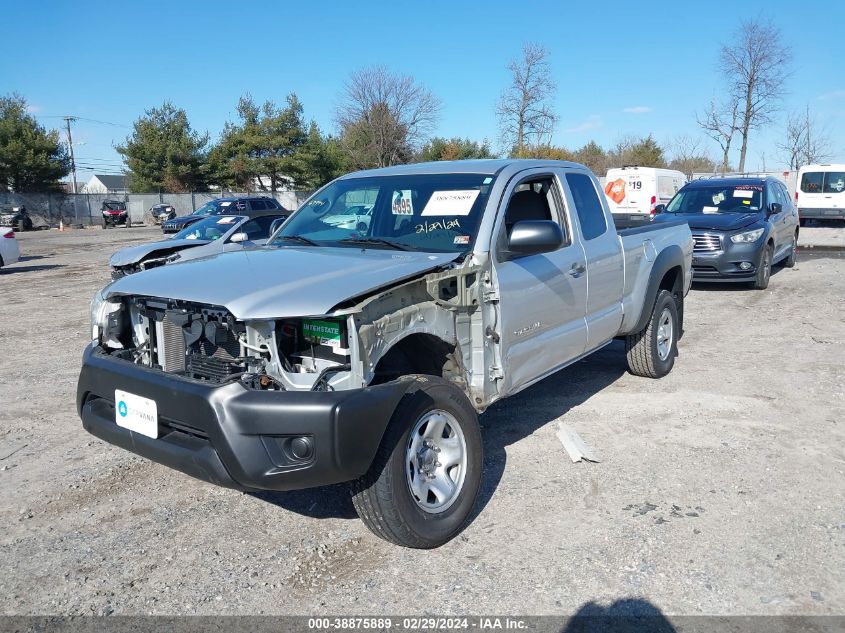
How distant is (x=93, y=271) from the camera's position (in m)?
16.9

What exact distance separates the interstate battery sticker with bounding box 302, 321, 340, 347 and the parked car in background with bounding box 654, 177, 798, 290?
8907 millimetres

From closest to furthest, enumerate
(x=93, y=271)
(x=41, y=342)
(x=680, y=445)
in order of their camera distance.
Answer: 1. (x=680, y=445)
2. (x=41, y=342)
3. (x=93, y=271)

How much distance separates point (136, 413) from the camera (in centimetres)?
341

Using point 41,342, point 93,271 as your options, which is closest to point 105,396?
point 41,342

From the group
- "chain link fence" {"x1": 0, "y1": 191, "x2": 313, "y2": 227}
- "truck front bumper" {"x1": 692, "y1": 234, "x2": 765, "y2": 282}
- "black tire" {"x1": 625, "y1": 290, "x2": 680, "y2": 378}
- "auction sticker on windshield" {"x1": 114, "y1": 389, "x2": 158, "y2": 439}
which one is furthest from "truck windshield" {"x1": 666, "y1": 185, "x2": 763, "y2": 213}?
"chain link fence" {"x1": 0, "y1": 191, "x2": 313, "y2": 227}

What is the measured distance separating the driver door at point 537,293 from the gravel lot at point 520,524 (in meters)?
0.69

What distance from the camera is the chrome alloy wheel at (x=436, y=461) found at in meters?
3.43

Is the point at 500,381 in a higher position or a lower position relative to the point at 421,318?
lower

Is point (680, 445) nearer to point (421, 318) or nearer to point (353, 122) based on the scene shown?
point (421, 318)

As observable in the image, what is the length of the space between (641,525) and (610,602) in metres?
0.77

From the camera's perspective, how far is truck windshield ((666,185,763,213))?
12461 mm

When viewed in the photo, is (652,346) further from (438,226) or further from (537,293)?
(438,226)

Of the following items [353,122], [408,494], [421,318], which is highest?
[353,122]

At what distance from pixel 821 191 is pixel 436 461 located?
25.1 metres
